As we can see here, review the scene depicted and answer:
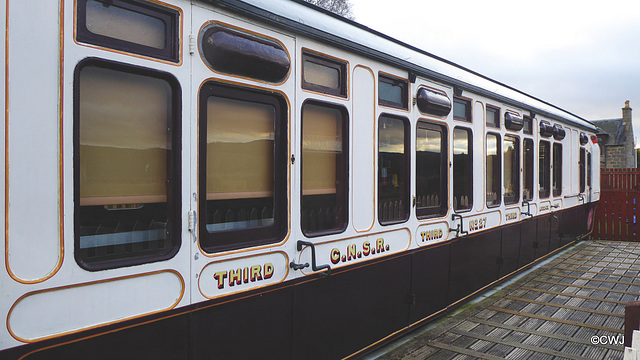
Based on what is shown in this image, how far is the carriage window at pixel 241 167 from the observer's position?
2188 mm

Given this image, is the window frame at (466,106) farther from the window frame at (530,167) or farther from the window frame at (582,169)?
the window frame at (582,169)

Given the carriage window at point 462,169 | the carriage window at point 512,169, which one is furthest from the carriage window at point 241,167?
the carriage window at point 512,169

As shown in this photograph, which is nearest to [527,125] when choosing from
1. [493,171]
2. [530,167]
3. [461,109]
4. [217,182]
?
[530,167]

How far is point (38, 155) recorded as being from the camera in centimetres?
159

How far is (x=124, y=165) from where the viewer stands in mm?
1886

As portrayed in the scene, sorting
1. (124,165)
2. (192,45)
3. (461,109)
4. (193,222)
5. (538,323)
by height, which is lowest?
(538,323)

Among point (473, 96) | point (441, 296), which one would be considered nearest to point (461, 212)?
point (441, 296)

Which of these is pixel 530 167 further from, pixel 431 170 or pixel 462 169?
pixel 431 170

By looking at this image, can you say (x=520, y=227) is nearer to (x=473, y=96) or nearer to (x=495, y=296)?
(x=495, y=296)

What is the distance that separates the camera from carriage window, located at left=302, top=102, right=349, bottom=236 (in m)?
2.77

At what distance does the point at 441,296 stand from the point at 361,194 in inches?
64.6

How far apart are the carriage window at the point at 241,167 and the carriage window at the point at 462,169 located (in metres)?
2.38

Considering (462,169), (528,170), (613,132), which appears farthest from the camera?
(613,132)

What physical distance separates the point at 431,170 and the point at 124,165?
2.84m
